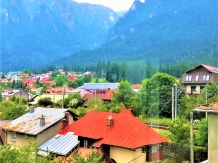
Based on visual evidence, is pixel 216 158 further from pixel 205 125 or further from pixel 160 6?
pixel 160 6

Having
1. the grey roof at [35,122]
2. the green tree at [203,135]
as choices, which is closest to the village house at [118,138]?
the grey roof at [35,122]

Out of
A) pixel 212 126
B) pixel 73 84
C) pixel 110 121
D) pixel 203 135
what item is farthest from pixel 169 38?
pixel 212 126

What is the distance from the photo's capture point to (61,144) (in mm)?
15992

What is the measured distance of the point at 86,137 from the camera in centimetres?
1585

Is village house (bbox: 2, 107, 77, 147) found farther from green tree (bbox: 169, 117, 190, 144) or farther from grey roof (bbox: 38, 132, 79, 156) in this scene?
green tree (bbox: 169, 117, 190, 144)

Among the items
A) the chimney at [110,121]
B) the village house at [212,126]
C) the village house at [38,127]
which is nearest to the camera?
the village house at [212,126]

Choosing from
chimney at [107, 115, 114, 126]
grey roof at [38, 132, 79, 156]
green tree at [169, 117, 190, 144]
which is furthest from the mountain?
grey roof at [38, 132, 79, 156]

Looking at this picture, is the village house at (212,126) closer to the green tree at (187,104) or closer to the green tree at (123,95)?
the green tree at (187,104)

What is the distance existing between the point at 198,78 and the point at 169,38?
251 feet

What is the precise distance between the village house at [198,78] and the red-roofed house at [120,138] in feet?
69.6

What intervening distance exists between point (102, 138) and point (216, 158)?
28.4ft

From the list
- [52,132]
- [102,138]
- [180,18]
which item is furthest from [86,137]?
Answer: [180,18]

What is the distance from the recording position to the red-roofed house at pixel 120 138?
14531 millimetres

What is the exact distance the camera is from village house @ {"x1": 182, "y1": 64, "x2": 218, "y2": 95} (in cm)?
3603
